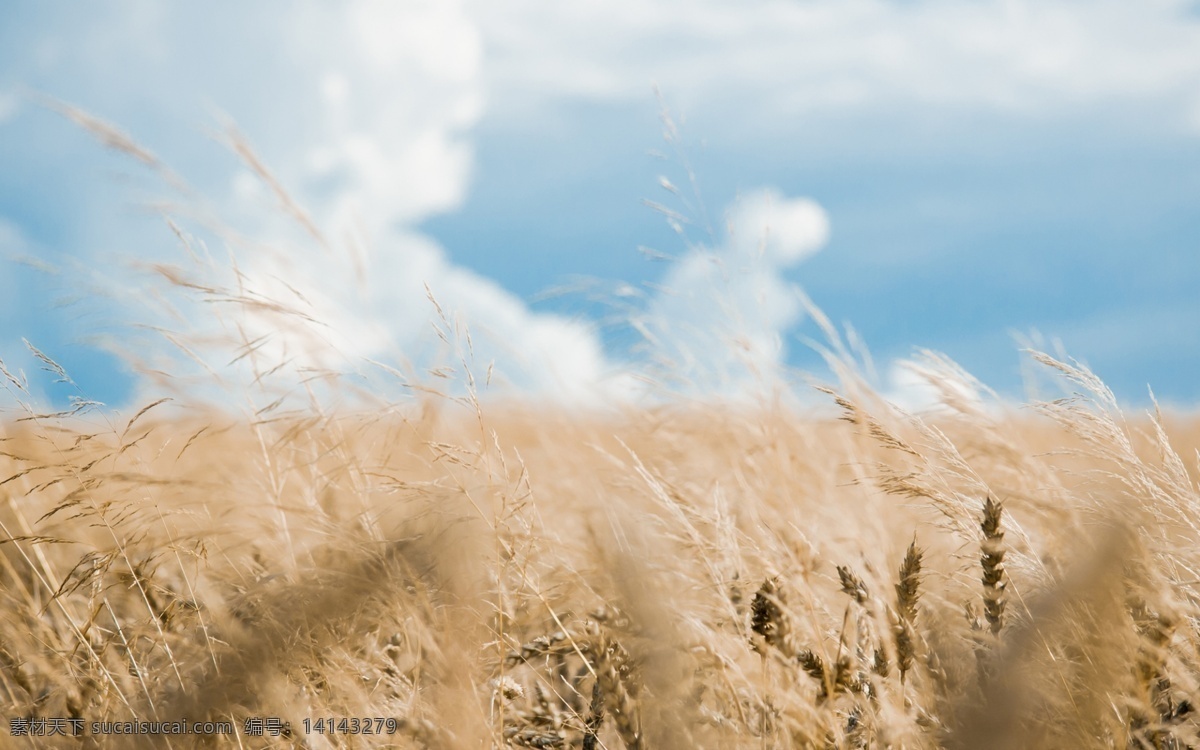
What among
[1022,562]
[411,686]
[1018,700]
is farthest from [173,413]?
[1022,562]

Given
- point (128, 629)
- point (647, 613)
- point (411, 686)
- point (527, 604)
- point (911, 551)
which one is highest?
point (911, 551)

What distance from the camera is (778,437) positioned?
2350 mm

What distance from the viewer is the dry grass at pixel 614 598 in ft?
3.67

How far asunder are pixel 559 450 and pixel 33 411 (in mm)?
1751

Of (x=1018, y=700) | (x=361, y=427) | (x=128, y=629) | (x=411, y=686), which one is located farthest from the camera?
(x=128, y=629)

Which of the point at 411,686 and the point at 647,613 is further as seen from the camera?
the point at 411,686

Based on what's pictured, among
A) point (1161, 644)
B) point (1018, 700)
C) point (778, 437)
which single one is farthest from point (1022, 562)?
point (1018, 700)

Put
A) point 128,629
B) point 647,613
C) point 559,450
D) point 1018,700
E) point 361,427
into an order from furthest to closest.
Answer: point 559,450
point 128,629
point 361,427
point 647,613
point 1018,700

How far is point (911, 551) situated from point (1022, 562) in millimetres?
574

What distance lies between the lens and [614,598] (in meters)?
1.57

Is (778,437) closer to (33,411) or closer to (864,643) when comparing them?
(864,643)

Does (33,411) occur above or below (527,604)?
above

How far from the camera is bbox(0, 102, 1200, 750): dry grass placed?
3.67 ft

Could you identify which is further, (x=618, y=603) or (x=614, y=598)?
(x=614, y=598)
